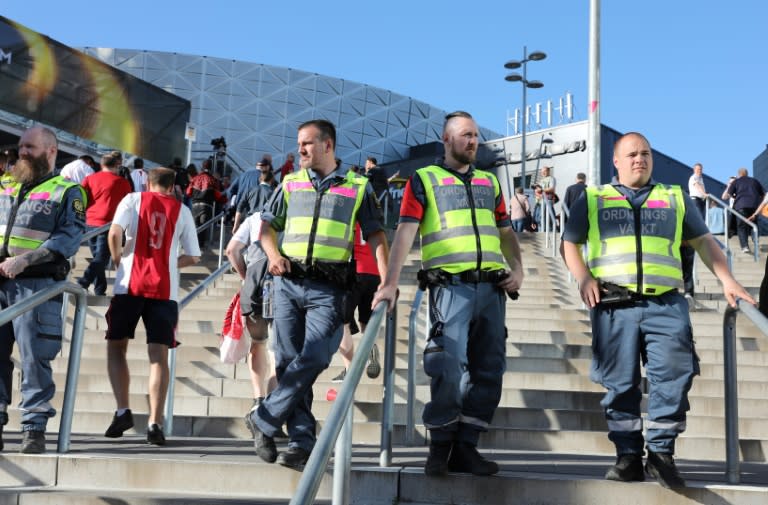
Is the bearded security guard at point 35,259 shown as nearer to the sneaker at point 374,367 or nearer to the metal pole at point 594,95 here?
the sneaker at point 374,367

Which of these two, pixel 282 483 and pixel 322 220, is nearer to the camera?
pixel 282 483

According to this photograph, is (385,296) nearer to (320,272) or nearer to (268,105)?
(320,272)

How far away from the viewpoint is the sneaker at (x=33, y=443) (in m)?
4.15

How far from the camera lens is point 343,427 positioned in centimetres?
278

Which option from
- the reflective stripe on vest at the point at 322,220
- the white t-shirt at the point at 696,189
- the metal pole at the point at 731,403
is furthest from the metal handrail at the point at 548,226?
the reflective stripe on vest at the point at 322,220

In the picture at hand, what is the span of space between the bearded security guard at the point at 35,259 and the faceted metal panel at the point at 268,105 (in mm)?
52408

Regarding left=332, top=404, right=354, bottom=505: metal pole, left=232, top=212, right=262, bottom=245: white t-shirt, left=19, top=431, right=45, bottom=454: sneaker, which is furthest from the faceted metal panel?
left=332, top=404, right=354, bottom=505: metal pole

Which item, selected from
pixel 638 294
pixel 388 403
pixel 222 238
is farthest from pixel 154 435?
pixel 222 238

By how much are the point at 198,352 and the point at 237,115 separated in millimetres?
53978

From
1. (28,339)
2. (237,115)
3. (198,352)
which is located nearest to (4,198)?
(28,339)

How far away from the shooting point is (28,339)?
4.30 meters

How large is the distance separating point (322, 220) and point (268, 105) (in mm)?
57056

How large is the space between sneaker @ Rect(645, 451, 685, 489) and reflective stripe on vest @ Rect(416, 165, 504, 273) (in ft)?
3.49

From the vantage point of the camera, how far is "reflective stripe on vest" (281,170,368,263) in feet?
13.0
